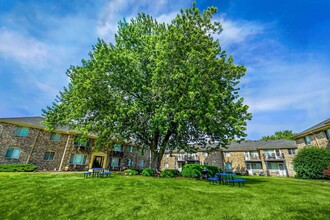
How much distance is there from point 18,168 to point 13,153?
3187mm

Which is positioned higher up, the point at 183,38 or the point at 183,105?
the point at 183,38

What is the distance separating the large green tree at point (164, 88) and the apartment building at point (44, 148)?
515 cm

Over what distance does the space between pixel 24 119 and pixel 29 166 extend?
7649mm

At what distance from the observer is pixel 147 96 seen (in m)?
15.9

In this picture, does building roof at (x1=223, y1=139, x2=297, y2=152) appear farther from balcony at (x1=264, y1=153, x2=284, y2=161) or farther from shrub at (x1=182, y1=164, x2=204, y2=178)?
shrub at (x1=182, y1=164, x2=204, y2=178)

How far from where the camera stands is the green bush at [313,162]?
20781 mm

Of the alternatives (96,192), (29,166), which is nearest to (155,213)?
(96,192)

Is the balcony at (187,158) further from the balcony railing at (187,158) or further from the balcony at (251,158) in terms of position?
the balcony at (251,158)

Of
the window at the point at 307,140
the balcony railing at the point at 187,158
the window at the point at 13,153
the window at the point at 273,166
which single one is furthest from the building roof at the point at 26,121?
the window at the point at 273,166

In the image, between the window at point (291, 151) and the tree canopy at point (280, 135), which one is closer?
the window at point (291, 151)

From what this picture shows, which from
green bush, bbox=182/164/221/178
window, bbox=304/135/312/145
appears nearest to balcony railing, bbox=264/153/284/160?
window, bbox=304/135/312/145

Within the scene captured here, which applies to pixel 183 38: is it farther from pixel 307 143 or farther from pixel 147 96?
pixel 307 143

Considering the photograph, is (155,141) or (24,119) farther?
(24,119)

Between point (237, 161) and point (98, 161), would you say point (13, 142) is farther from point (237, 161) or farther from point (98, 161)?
point (237, 161)
